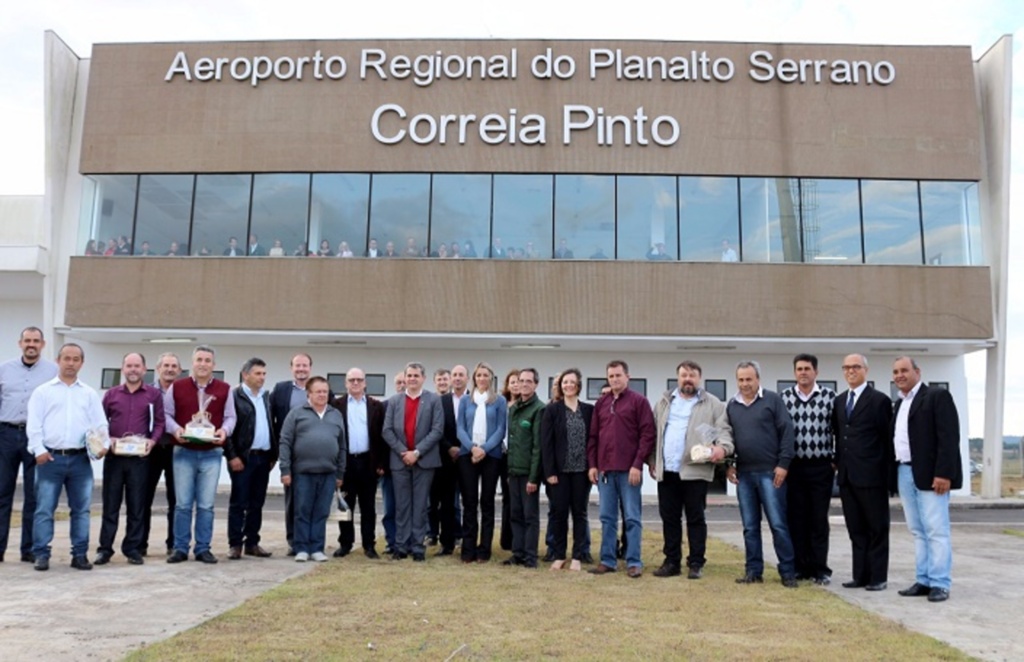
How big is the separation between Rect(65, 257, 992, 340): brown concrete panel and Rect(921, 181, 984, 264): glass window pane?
439mm

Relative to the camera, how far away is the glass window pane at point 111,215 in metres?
20.3

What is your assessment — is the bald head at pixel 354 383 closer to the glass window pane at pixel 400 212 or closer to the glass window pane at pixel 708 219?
the glass window pane at pixel 400 212

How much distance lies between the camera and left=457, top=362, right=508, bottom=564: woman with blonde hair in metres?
8.55

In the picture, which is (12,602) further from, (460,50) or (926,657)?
(460,50)

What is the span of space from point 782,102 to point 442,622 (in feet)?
58.3

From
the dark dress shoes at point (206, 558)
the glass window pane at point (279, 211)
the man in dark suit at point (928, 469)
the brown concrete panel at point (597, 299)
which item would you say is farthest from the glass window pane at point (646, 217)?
the dark dress shoes at point (206, 558)

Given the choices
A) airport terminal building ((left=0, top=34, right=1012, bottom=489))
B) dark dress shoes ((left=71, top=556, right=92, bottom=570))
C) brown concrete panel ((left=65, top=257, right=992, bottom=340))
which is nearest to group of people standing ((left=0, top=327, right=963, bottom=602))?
dark dress shoes ((left=71, top=556, right=92, bottom=570))

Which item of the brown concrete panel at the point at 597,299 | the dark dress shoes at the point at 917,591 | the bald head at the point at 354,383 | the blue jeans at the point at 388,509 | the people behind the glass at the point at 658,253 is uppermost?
the people behind the glass at the point at 658,253

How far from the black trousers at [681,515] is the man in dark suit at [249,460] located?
13.4ft

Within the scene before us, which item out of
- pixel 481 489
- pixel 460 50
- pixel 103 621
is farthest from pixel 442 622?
pixel 460 50

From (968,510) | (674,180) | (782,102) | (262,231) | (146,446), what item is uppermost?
(782,102)

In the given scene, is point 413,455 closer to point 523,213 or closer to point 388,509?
point 388,509

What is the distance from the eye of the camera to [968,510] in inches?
704

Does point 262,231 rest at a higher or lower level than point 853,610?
higher
